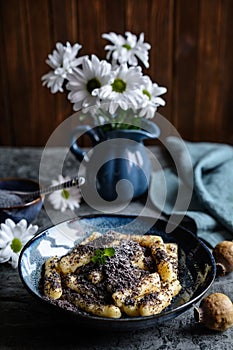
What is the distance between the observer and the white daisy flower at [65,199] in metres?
1.25

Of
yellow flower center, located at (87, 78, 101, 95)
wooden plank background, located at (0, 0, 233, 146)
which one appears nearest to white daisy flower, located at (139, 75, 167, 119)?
yellow flower center, located at (87, 78, 101, 95)

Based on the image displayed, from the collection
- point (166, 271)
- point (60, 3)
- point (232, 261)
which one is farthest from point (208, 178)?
point (60, 3)

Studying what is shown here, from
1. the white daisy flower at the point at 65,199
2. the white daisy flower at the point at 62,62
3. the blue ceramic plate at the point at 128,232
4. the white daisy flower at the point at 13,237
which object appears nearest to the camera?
the blue ceramic plate at the point at 128,232

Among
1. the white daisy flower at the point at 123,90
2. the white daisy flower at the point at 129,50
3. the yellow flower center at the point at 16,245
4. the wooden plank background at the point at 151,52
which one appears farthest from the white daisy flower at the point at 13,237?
the wooden plank background at the point at 151,52

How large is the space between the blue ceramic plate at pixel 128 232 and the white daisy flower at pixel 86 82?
249 millimetres

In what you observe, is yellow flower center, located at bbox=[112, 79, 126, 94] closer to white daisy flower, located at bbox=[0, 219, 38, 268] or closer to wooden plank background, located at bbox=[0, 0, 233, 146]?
white daisy flower, located at bbox=[0, 219, 38, 268]

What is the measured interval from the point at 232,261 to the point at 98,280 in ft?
0.90

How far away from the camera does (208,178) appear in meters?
1.34

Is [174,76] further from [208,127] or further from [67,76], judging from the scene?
[67,76]

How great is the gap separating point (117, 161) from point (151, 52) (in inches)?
20.1

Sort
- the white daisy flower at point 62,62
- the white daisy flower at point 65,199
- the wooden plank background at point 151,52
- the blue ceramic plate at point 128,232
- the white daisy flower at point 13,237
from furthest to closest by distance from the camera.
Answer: the wooden plank background at point 151,52, the white daisy flower at point 65,199, the white daisy flower at point 62,62, the white daisy flower at point 13,237, the blue ceramic plate at point 128,232

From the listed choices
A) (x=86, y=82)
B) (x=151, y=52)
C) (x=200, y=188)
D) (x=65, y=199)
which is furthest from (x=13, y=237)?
(x=151, y=52)

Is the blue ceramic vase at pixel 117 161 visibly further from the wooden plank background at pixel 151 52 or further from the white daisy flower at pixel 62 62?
the wooden plank background at pixel 151 52

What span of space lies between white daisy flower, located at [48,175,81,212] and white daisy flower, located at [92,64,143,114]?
26 centimetres
